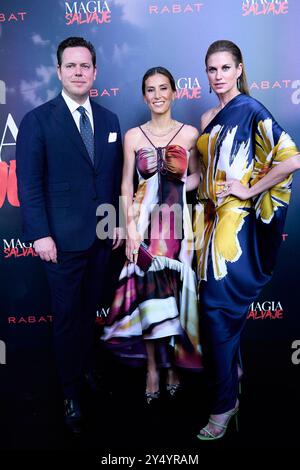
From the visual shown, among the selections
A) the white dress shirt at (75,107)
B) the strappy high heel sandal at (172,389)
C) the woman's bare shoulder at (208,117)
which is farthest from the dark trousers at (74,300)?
the woman's bare shoulder at (208,117)

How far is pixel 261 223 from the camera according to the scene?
2305 mm

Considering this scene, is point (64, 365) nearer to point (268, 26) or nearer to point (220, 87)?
point (220, 87)

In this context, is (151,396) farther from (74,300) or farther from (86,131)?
(86,131)

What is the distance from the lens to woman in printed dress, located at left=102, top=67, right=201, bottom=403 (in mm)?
2438

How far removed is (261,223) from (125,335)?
0.91 meters

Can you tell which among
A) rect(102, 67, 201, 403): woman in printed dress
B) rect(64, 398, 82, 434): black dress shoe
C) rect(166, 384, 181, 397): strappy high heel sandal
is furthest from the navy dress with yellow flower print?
rect(64, 398, 82, 434): black dress shoe

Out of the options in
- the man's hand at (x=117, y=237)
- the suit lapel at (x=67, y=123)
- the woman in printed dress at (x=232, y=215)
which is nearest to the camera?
the woman in printed dress at (x=232, y=215)

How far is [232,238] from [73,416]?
120cm

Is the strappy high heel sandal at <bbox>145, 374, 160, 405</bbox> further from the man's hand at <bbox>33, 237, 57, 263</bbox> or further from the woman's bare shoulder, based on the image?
the woman's bare shoulder

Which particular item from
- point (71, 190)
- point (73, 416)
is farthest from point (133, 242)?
point (73, 416)

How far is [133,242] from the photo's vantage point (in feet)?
8.23

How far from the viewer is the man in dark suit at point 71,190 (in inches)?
90.7

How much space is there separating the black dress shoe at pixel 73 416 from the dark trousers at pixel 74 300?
4 cm

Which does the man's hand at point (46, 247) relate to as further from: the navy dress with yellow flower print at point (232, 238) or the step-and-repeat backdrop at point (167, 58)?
the navy dress with yellow flower print at point (232, 238)
